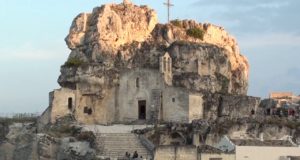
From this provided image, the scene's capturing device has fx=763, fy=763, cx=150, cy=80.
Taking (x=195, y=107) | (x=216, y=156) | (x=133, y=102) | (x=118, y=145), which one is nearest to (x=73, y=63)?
(x=133, y=102)

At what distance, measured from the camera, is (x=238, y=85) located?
74.7 m

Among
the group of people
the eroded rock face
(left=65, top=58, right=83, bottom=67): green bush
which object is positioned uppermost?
the eroded rock face

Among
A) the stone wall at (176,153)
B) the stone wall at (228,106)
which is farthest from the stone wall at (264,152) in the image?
the stone wall at (228,106)

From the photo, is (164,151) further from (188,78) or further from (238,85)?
(238,85)

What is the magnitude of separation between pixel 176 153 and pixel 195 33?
26236 mm

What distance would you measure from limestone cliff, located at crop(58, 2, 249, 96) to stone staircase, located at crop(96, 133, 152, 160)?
377 inches

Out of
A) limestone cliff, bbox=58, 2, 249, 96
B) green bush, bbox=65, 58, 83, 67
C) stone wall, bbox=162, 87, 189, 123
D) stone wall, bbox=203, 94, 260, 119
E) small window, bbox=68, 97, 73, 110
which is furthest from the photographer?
green bush, bbox=65, 58, 83, 67

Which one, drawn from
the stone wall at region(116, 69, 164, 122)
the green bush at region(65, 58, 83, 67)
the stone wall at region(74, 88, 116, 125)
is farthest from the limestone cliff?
the stone wall at region(116, 69, 164, 122)

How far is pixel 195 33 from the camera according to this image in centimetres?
7469

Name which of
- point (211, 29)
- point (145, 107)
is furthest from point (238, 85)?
point (145, 107)

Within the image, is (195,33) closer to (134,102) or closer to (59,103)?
(134,102)

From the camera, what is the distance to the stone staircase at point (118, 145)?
5353cm

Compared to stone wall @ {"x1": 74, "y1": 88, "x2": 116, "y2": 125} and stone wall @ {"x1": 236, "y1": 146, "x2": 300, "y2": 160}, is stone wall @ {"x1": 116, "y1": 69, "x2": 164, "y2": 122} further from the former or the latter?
stone wall @ {"x1": 236, "y1": 146, "x2": 300, "y2": 160}

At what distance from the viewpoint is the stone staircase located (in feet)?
176
